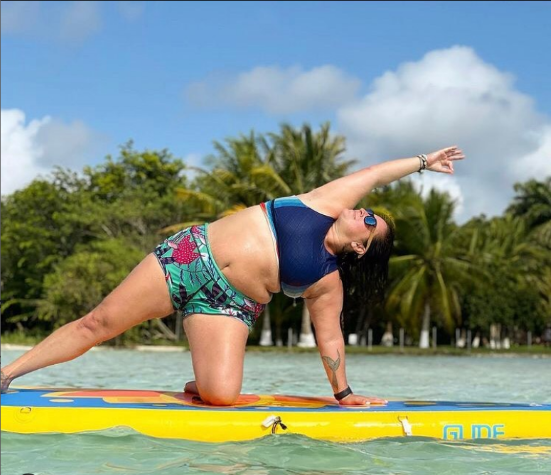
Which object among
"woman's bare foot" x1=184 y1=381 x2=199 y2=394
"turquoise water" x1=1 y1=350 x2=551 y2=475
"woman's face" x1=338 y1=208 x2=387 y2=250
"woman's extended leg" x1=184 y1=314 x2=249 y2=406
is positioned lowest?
"turquoise water" x1=1 y1=350 x2=551 y2=475

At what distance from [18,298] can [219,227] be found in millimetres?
30096

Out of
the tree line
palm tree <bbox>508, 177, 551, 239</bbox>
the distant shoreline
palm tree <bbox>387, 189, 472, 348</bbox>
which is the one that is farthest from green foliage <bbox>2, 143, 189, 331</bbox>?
palm tree <bbox>508, 177, 551, 239</bbox>

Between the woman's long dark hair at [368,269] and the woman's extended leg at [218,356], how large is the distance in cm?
70

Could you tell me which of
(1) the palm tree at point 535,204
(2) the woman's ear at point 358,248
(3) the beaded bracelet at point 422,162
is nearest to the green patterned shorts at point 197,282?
(2) the woman's ear at point 358,248

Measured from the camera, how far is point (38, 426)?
12.4 feet

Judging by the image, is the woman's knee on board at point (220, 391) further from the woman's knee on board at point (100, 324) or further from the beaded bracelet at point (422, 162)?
the beaded bracelet at point (422, 162)

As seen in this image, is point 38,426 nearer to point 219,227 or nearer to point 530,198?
point 219,227

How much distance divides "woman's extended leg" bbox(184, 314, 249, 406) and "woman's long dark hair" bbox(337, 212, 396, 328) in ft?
2.29

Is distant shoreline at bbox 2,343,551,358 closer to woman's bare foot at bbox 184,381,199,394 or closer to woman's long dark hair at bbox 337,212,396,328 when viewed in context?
woman's long dark hair at bbox 337,212,396,328

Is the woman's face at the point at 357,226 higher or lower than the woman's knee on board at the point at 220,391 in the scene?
higher

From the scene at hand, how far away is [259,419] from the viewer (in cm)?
380

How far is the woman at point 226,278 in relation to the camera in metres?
4.07

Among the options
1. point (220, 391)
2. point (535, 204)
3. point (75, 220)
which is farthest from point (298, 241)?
point (535, 204)

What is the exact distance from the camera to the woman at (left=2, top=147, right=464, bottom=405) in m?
4.07
